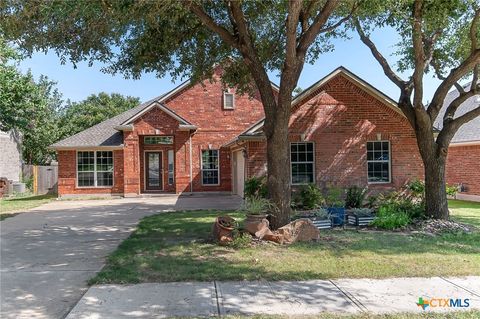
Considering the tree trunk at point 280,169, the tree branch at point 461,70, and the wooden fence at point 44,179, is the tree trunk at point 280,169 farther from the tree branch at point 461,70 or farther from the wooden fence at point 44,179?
the wooden fence at point 44,179

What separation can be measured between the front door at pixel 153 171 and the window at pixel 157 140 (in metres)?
0.66

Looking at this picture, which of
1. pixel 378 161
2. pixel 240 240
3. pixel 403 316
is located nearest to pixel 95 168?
pixel 378 161

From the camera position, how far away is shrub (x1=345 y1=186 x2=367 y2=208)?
15.7 m

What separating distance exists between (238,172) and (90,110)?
2763cm

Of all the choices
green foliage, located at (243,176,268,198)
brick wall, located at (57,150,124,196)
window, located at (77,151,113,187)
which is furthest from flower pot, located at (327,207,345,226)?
window, located at (77,151,113,187)

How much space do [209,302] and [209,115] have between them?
63.0 feet

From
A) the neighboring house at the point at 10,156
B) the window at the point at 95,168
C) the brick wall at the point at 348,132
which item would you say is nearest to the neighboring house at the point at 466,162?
the brick wall at the point at 348,132

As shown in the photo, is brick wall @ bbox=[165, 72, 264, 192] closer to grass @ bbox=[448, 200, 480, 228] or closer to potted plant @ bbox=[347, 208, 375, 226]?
grass @ bbox=[448, 200, 480, 228]

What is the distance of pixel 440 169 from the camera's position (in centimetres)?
1165

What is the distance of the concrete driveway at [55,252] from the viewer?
18.4 ft

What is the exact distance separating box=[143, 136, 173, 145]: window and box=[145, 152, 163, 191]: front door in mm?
662

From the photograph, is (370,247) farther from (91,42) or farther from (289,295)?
(91,42)

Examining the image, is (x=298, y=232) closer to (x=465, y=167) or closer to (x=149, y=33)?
(x=149, y=33)

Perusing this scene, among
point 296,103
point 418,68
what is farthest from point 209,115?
point 418,68
